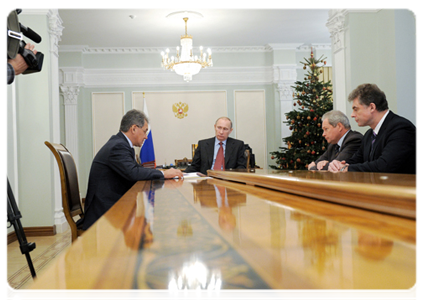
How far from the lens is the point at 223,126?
13.2 ft

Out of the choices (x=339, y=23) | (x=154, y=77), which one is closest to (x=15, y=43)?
(x=339, y=23)

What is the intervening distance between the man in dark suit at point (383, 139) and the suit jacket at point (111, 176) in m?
1.42

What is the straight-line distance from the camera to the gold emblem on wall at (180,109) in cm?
801

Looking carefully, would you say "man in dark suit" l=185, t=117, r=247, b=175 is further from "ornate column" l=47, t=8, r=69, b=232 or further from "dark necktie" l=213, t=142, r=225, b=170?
"ornate column" l=47, t=8, r=69, b=232

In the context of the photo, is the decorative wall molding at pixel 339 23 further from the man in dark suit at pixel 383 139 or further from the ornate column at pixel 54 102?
the ornate column at pixel 54 102

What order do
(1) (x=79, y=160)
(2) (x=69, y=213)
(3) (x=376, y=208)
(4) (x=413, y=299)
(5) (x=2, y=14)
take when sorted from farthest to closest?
(1) (x=79, y=160)
(2) (x=69, y=213)
(5) (x=2, y=14)
(3) (x=376, y=208)
(4) (x=413, y=299)

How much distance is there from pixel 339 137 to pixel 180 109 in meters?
5.15

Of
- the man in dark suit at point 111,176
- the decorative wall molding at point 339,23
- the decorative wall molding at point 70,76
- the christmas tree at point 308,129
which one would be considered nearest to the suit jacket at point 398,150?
the man in dark suit at point 111,176

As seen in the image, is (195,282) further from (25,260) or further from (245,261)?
(25,260)

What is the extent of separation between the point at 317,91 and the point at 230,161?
3252 millimetres

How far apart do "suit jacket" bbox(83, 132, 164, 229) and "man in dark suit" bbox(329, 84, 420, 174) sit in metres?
1.42

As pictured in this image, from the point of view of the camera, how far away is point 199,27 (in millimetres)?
6598
